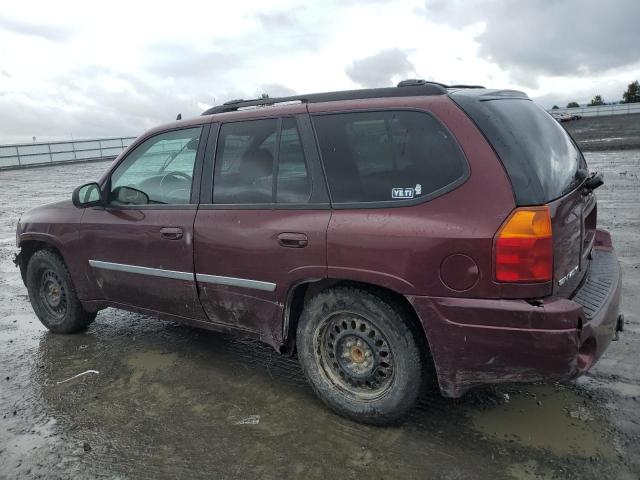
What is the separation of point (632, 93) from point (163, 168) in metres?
59.5

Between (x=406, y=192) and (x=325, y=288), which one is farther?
(x=325, y=288)

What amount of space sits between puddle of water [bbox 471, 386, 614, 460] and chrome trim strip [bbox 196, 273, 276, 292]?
1459mm

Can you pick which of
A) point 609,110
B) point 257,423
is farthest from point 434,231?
point 609,110

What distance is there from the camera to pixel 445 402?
3.40 metres

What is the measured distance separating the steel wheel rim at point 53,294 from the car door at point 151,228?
0.62 meters

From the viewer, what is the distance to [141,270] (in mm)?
4051

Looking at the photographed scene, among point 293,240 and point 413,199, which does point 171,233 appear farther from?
point 413,199

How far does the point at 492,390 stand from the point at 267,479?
1.61 meters

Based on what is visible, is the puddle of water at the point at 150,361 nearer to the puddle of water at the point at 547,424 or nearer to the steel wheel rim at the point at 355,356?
the steel wheel rim at the point at 355,356

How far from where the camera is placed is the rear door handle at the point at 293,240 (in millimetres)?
3145

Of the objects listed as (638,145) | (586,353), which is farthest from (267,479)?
(638,145)

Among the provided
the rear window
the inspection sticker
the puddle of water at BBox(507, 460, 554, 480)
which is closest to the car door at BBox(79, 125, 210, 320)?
the inspection sticker

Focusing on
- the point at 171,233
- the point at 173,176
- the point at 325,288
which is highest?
the point at 173,176

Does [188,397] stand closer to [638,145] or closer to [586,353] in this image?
[586,353]
